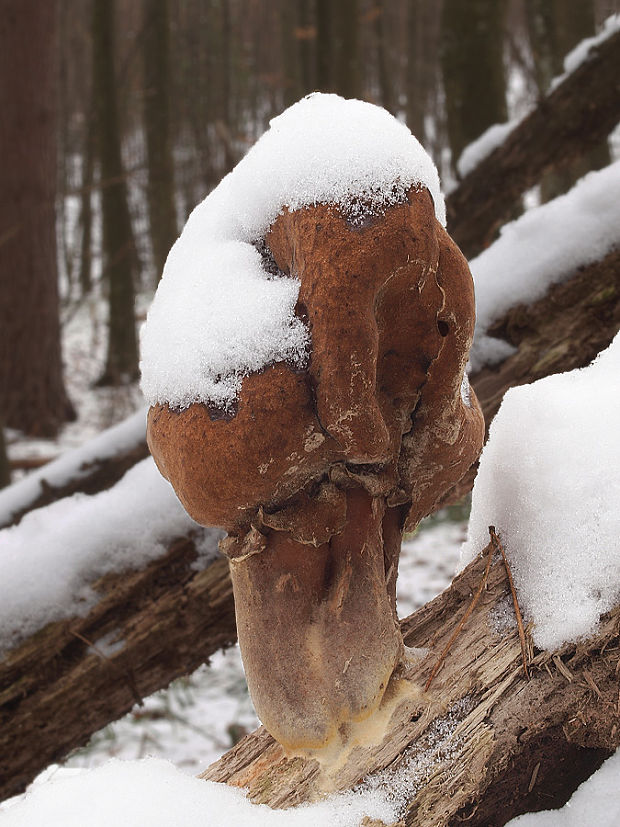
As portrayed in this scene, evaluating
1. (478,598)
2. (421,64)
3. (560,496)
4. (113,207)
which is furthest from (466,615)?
(421,64)

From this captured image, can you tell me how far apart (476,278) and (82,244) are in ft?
38.5

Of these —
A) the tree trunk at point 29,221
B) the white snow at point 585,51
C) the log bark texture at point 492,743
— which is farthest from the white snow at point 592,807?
the tree trunk at point 29,221

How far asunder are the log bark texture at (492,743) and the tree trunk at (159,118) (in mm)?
7513

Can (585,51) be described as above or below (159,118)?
below

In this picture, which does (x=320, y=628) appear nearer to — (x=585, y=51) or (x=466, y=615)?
(x=466, y=615)

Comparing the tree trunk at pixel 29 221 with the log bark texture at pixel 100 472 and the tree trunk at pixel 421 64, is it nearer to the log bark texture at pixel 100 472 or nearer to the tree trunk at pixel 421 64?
the log bark texture at pixel 100 472

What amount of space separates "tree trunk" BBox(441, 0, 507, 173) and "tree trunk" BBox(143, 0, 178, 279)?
3807mm

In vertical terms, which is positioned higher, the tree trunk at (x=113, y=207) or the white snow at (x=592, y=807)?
the tree trunk at (x=113, y=207)

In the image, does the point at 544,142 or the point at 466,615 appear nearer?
the point at 466,615

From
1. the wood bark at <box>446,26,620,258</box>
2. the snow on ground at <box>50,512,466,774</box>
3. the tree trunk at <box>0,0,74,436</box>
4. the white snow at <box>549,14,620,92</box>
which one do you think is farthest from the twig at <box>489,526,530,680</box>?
the tree trunk at <box>0,0,74,436</box>

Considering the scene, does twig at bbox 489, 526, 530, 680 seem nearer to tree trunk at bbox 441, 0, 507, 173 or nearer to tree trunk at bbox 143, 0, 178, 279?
tree trunk at bbox 441, 0, 507, 173

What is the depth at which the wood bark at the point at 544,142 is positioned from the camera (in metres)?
3.21

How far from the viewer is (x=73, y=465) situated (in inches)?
114

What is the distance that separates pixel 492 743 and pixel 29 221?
23.7 feet
